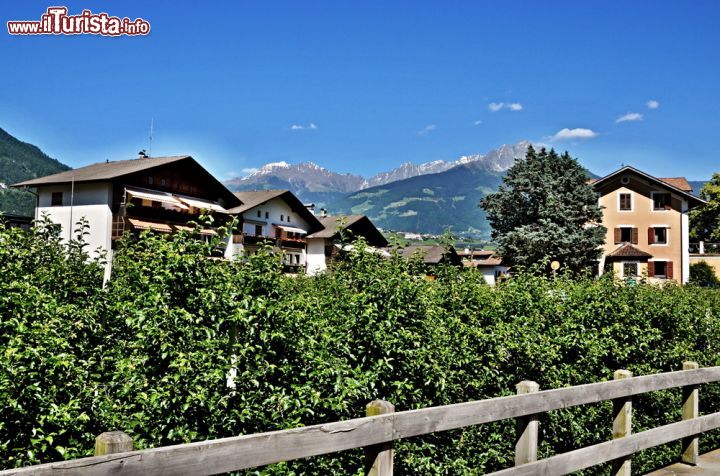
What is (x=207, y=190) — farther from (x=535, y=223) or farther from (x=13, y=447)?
(x=13, y=447)

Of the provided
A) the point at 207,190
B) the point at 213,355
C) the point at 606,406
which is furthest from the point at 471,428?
the point at 207,190

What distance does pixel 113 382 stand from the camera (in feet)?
12.9

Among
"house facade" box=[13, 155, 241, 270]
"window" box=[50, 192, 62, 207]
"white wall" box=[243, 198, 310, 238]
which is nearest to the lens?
"house facade" box=[13, 155, 241, 270]

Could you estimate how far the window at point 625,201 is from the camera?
193 ft

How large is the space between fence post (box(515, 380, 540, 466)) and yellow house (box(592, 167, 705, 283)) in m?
55.6

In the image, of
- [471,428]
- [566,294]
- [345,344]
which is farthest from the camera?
[566,294]

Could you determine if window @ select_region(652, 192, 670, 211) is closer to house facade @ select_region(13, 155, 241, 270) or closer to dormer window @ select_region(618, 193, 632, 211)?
dormer window @ select_region(618, 193, 632, 211)

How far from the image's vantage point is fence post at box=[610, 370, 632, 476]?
575 centimetres

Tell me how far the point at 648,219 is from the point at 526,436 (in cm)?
5903

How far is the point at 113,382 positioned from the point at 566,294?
5.55m

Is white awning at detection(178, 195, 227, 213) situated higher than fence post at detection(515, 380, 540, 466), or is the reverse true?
white awning at detection(178, 195, 227, 213)

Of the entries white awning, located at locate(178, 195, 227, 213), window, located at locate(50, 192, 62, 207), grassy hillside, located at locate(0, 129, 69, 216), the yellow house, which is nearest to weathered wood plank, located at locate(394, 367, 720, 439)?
white awning, located at locate(178, 195, 227, 213)

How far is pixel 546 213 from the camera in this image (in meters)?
47.6

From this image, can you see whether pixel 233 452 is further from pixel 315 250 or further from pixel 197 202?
pixel 315 250
